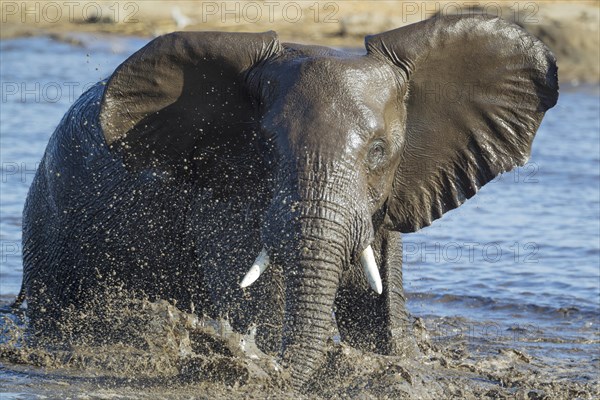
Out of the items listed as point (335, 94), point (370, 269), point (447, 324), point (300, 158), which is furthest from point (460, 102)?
point (447, 324)

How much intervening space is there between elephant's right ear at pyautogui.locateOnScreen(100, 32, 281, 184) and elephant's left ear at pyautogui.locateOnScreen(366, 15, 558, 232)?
70 centimetres

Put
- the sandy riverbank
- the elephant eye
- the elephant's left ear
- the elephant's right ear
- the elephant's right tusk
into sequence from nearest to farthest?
the elephant's right tusk, the elephant eye, the elephant's right ear, the elephant's left ear, the sandy riverbank

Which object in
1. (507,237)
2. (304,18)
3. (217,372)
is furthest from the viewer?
(304,18)

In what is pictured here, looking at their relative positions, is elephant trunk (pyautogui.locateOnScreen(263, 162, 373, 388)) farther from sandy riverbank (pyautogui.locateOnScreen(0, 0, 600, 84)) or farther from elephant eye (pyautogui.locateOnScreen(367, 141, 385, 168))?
sandy riverbank (pyautogui.locateOnScreen(0, 0, 600, 84))

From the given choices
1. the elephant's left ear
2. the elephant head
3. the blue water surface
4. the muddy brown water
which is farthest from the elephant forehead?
the blue water surface

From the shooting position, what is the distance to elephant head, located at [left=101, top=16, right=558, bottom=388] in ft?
19.1

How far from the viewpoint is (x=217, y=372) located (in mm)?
7207

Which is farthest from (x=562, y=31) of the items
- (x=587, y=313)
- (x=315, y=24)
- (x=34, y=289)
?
(x=34, y=289)

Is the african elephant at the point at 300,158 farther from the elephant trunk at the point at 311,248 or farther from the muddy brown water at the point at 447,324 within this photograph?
the muddy brown water at the point at 447,324

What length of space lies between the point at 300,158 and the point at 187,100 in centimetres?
111

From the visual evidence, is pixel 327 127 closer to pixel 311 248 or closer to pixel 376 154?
pixel 376 154

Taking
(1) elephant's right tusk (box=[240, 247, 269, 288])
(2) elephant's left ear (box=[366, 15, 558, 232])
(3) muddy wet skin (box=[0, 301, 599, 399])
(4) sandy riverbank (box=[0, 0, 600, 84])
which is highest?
(2) elephant's left ear (box=[366, 15, 558, 232])

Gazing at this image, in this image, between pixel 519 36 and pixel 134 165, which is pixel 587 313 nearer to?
pixel 519 36

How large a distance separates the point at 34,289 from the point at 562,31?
58.9ft
